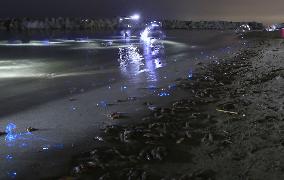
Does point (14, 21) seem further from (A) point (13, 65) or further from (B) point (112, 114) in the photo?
(B) point (112, 114)

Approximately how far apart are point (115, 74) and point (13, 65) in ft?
26.1

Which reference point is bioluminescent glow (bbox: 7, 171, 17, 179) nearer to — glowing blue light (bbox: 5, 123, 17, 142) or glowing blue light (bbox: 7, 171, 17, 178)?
glowing blue light (bbox: 7, 171, 17, 178)

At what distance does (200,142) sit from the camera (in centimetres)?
766

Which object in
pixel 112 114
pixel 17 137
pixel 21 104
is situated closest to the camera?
pixel 17 137

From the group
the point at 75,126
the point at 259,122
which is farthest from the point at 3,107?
the point at 259,122

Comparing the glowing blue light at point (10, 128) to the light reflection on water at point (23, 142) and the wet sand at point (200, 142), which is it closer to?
the light reflection on water at point (23, 142)

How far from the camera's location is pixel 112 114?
Result: 397 inches

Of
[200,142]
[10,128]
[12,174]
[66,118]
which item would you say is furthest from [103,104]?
[12,174]

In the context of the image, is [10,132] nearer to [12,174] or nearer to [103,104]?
[12,174]

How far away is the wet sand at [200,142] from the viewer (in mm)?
6316

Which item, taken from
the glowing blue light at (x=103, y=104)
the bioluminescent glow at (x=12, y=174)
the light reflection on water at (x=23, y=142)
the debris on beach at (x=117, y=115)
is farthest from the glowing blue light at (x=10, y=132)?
the glowing blue light at (x=103, y=104)

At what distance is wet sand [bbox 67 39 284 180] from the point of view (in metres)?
6.32

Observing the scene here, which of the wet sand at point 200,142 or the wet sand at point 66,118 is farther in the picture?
the wet sand at point 66,118

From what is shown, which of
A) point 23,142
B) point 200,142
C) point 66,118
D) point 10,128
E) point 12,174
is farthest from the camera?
point 66,118
